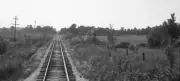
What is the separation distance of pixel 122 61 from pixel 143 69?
2197 millimetres

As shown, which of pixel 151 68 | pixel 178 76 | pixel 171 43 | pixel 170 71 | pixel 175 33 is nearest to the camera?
pixel 178 76

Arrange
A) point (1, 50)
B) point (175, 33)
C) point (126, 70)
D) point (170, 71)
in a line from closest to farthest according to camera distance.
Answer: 1. point (170, 71)
2. point (126, 70)
3. point (1, 50)
4. point (175, 33)

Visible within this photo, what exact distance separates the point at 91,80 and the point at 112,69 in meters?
1.75

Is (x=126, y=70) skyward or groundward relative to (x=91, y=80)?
skyward

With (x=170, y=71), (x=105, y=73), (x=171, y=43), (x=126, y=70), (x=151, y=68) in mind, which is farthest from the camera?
(x=105, y=73)

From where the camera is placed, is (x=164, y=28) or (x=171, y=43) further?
(x=164, y=28)

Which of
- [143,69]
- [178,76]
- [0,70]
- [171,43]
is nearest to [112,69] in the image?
[143,69]

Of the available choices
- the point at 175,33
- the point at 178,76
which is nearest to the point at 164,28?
the point at 175,33

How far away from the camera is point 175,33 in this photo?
30.2 m

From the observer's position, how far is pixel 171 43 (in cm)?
957

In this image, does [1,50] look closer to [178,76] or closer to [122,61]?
[122,61]

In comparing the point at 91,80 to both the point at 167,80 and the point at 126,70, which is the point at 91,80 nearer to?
the point at 126,70

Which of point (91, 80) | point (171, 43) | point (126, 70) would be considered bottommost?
point (91, 80)

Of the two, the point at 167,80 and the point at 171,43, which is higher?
the point at 171,43
